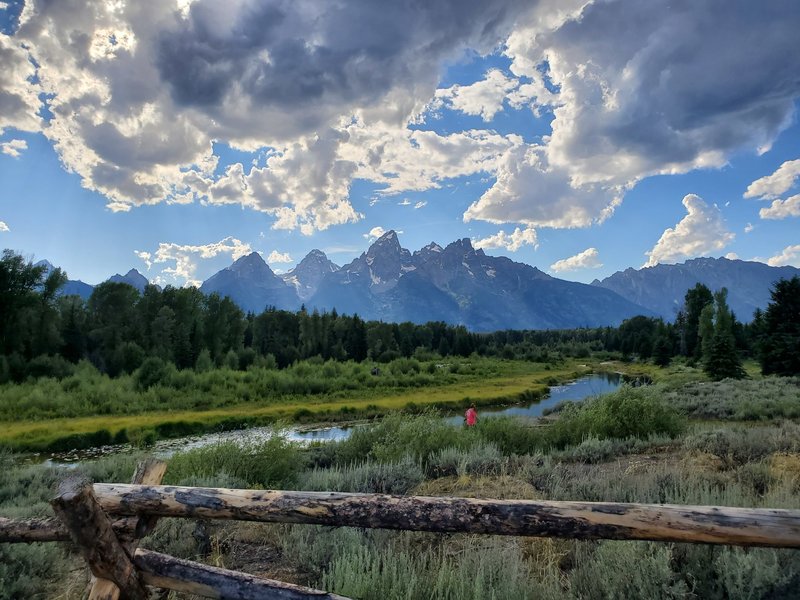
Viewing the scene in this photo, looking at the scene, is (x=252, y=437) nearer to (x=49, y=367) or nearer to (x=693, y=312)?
(x=49, y=367)

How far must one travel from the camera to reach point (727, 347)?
130 feet

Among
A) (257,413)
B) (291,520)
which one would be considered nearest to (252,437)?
(257,413)

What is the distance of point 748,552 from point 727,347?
4341cm

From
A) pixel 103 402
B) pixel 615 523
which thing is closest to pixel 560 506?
pixel 615 523

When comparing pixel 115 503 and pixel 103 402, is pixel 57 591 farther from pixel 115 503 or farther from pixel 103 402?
pixel 103 402

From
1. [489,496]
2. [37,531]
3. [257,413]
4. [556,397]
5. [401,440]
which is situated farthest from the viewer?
[556,397]

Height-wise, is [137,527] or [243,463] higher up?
[137,527]

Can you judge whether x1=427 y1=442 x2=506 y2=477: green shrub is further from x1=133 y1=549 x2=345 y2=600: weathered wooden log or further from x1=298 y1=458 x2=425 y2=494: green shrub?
x1=133 y1=549 x2=345 y2=600: weathered wooden log

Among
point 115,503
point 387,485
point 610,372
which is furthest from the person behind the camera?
point 610,372

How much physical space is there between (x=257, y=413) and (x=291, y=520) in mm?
32483

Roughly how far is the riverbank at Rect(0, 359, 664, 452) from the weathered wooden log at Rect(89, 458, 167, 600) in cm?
872

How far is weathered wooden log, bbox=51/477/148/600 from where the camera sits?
311 cm

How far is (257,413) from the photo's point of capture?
1335 inches

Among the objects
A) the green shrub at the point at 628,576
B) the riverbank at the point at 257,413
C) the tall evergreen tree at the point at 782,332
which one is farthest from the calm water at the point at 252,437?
the tall evergreen tree at the point at 782,332
